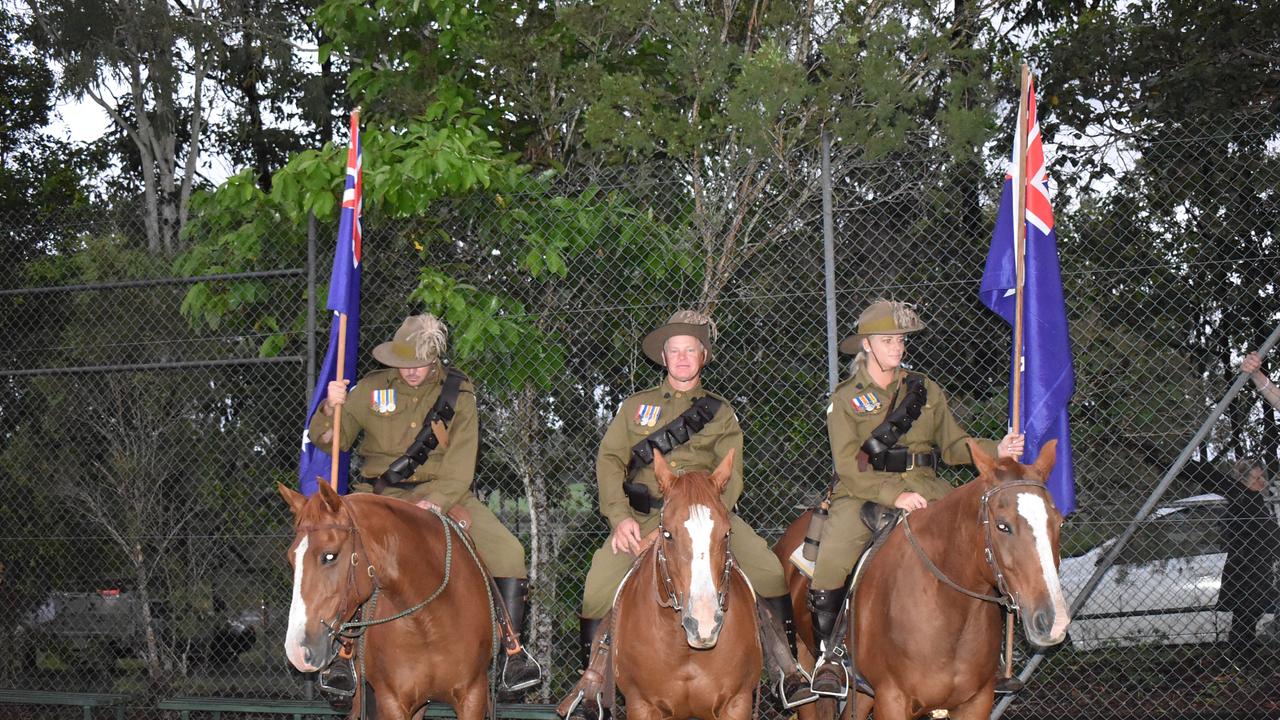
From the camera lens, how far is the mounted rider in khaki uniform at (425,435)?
6102mm

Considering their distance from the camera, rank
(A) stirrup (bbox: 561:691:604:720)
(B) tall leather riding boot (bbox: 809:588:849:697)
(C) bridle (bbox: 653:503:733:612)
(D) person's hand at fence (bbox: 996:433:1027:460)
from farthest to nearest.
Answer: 1. (B) tall leather riding boot (bbox: 809:588:849:697)
2. (A) stirrup (bbox: 561:691:604:720)
3. (D) person's hand at fence (bbox: 996:433:1027:460)
4. (C) bridle (bbox: 653:503:733:612)

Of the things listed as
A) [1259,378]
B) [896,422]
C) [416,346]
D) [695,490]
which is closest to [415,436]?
[416,346]

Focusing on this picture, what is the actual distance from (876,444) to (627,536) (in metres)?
1.29

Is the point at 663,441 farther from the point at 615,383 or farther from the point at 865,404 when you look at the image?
the point at 615,383

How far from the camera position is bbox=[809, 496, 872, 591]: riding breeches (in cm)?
565

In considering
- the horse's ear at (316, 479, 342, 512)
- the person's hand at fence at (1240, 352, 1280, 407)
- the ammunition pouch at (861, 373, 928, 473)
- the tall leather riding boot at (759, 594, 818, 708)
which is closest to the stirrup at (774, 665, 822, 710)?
the tall leather riding boot at (759, 594, 818, 708)

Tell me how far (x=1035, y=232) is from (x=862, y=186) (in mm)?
1595

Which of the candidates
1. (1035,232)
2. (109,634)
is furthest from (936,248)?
(109,634)

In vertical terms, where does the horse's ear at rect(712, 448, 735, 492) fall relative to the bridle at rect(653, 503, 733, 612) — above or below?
above

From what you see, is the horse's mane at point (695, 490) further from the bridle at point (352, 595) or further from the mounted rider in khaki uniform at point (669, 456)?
the bridle at point (352, 595)

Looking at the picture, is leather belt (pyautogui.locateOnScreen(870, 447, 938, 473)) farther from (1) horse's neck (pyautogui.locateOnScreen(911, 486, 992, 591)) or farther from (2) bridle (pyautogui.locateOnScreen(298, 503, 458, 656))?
(2) bridle (pyautogui.locateOnScreen(298, 503, 458, 656))

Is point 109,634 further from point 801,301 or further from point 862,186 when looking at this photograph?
point 862,186

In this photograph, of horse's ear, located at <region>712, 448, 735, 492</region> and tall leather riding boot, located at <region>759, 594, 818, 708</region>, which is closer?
horse's ear, located at <region>712, 448, 735, 492</region>

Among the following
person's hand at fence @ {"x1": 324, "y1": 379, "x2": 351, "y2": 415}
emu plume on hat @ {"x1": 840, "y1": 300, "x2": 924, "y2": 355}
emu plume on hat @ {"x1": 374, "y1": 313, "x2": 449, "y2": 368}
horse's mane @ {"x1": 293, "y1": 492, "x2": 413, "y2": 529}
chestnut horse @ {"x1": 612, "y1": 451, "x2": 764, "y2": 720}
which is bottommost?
chestnut horse @ {"x1": 612, "y1": 451, "x2": 764, "y2": 720}
